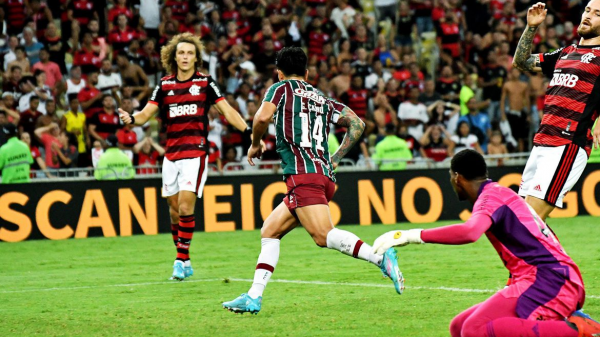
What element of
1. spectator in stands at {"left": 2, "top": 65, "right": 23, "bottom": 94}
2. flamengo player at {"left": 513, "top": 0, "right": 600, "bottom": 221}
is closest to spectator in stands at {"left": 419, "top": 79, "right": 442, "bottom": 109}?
spectator in stands at {"left": 2, "top": 65, "right": 23, "bottom": 94}

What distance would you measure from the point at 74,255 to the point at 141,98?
22.1 feet

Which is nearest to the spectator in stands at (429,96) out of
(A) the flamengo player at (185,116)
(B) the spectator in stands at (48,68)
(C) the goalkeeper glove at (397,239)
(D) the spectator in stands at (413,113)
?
(D) the spectator in stands at (413,113)

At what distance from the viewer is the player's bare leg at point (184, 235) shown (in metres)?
10.4

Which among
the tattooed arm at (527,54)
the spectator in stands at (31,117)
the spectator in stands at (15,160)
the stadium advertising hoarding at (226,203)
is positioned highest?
the tattooed arm at (527,54)

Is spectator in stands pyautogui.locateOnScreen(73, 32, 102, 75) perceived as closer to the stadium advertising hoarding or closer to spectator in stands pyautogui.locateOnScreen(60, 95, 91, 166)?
spectator in stands pyautogui.locateOnScreen(60, 95, 91, 166)

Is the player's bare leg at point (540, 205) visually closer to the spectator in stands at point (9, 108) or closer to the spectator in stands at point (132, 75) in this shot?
the spectator in stands at point (9, 108)

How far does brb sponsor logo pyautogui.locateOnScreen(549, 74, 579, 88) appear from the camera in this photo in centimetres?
820

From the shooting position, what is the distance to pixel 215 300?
8.80 meters

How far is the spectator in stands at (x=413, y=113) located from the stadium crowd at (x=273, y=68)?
27 mm

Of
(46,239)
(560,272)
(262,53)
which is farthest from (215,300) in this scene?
(262,53)

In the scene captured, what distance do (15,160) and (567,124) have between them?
10.8 m

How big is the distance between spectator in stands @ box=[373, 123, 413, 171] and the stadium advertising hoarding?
1.23 meters

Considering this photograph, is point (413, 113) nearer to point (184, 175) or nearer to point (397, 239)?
point (184, 175)

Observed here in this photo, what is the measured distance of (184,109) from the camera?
423 inches
